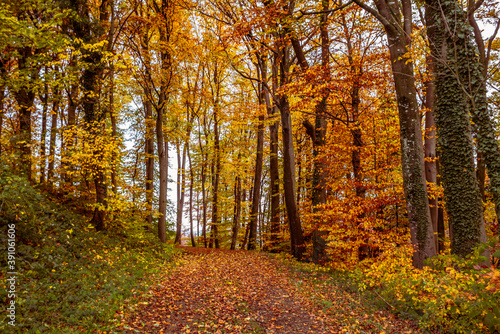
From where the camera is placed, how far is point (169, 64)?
1274 cm

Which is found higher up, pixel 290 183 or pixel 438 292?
pixel 290 183

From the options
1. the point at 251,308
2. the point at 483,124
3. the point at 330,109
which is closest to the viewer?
the point at 483,124

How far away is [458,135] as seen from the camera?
6.11 m

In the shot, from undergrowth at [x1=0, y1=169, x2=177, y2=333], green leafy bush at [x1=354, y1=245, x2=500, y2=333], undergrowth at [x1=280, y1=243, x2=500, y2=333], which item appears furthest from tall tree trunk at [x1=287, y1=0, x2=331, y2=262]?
undergrowth at [x1=0, y1=169, x2=177, y2=333]

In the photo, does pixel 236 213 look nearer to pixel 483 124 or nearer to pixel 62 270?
pixel 62 270

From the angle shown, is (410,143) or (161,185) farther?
(161,185)

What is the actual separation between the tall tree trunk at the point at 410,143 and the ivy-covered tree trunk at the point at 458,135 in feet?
1.54

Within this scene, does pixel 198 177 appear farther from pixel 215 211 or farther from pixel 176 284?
pixel 176 284

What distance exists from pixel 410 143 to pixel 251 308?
5.36 metres

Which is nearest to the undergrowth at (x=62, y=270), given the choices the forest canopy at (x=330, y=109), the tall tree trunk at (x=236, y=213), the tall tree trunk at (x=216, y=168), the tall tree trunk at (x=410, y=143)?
the forest canopy at (x=330, y=109)

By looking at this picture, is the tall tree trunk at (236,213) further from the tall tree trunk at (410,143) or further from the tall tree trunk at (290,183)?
the tall tree trunk at (410,143)

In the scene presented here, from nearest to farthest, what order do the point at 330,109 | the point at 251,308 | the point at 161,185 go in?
the point at 251,308 < the point at 161,185 < the point at 330,109

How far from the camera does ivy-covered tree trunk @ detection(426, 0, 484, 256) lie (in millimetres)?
5891

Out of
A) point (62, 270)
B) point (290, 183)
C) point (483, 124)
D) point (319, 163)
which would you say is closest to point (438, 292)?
point (483, 124)
